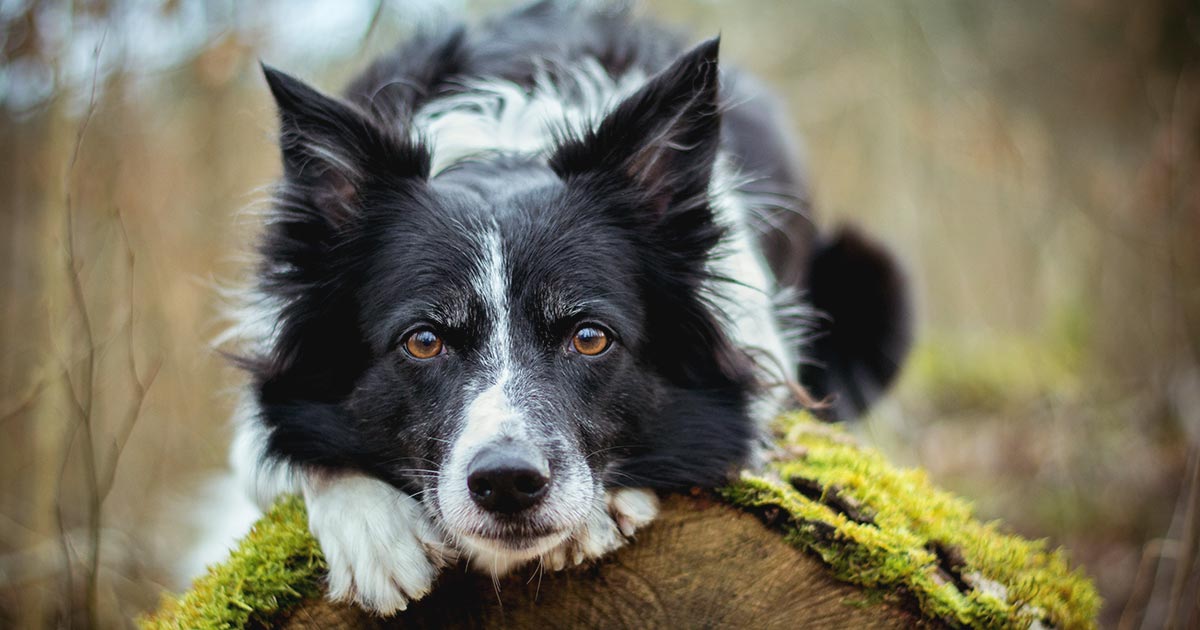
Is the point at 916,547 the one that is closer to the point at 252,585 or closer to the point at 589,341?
the point at 589,341

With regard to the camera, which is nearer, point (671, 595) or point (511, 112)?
point (671, 595)

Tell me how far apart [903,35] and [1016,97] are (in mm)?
2212

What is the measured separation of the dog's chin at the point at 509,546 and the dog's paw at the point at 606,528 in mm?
42

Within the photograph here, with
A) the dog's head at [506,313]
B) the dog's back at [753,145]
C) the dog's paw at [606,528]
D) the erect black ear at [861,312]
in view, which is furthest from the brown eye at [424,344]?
the erect black ear at [861,312]

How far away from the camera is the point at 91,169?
5270 mm

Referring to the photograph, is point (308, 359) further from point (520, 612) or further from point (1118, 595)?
point (1118, 595)

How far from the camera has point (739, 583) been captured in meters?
2.70

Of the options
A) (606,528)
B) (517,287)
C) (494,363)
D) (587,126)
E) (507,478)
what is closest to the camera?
(507,478)

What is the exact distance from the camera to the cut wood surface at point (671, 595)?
8.78 ft

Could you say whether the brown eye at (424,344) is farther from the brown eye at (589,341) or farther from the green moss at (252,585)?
the green moss at (252,585)

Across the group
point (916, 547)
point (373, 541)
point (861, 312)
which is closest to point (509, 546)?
point (373, 541)

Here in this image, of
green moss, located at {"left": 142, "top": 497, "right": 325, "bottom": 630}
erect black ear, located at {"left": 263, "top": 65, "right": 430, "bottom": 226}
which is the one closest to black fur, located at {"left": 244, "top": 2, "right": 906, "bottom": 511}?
erect black ear, located at {"left": 263, "top": 65, "right": 430, "bottom": 226}

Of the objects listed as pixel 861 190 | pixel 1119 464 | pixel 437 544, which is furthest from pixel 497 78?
pixel 861 190

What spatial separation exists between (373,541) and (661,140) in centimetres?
177
